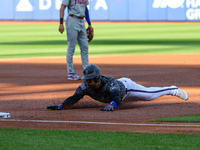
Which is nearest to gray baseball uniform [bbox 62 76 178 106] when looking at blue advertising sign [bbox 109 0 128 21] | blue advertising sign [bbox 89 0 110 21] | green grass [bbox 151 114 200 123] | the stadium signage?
green grass [bbox 151 114 200 123]

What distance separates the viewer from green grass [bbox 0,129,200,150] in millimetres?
4730

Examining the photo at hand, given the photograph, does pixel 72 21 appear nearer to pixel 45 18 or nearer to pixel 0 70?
pixel 0 70

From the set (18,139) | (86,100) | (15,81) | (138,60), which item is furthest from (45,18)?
(18,139)

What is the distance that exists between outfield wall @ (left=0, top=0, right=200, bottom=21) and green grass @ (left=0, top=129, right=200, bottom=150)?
3784cm

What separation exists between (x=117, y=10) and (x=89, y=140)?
39.0 m

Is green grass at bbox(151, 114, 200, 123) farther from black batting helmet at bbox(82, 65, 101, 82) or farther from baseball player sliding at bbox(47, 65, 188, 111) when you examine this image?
black batting helmet at bbox(82, 65, 101, 82)

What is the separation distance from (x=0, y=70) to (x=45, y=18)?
32.0 meters

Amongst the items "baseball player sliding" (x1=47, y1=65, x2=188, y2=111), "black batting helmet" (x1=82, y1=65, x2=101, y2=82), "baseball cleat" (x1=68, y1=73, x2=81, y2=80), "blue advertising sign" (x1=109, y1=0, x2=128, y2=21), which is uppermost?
"black batting helmet" (x1=82, y1=65, x2=101, y2=82)

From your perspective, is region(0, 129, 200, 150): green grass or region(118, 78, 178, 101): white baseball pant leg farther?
region(118, 78, 178, 101): white baseball pant leg

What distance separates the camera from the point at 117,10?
143ft

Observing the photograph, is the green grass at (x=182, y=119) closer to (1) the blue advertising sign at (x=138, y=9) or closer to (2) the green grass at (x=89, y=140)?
(2) the green grass at (x=89, y=140)

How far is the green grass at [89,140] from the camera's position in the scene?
473cm

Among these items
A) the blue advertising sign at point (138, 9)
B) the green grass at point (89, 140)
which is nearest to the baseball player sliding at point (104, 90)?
the green grass at point (89, 140)

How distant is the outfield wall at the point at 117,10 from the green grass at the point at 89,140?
124 feet
